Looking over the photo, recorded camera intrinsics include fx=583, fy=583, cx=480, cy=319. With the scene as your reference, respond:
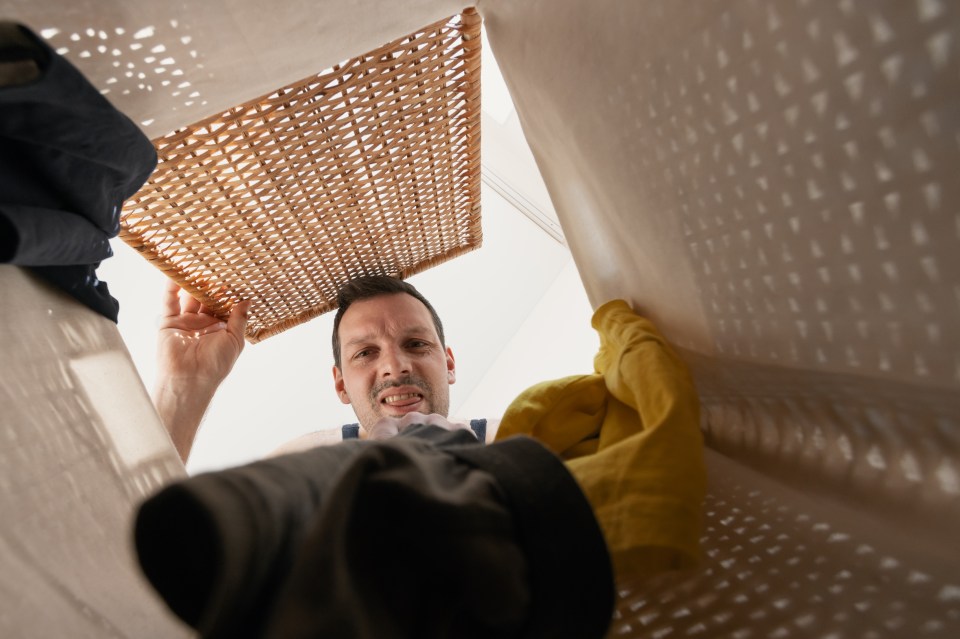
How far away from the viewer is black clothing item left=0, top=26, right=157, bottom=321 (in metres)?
0.35

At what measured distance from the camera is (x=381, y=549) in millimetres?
200

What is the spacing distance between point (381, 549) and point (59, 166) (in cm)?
36

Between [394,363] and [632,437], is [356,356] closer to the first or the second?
[394,363]

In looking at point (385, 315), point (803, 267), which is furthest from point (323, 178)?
point (803, 267)

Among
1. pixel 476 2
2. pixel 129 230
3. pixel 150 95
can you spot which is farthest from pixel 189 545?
pixel 129 230

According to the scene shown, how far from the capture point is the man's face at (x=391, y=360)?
2.76ft

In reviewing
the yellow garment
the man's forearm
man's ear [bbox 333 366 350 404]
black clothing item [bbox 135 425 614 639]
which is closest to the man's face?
man's ear [bbox 333 366 350 404]

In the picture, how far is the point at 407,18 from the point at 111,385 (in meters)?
0.40

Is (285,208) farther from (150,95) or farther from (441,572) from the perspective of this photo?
(441,572)

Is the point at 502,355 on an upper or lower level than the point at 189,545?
lower

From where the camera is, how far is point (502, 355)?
167 cm

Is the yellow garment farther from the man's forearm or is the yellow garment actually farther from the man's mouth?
the man's forearm

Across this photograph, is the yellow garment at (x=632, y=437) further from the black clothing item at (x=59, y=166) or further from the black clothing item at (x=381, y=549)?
the black clothing item at (x=59, y=166)

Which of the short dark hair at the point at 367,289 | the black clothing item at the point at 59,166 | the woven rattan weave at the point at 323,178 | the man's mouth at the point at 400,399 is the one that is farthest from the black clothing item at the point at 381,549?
the short dark hair at the point at 367,289
